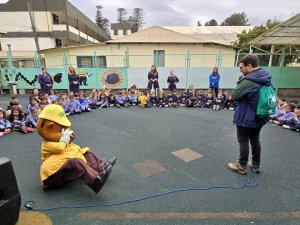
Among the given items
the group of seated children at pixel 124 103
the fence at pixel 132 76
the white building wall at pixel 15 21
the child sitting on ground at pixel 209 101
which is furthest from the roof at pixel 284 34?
the white building wall at pixel 15 21

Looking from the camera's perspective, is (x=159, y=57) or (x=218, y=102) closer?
(x=218, y=102)

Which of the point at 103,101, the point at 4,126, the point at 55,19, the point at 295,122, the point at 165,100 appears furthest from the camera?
the point at 55,19

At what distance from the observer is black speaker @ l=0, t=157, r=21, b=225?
6.03 feet

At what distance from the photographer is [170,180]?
2.99 metres

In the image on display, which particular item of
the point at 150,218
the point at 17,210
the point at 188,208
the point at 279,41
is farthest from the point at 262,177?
the point at 279,41

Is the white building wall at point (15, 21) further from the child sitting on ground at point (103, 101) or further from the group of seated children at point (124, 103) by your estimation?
the child sitting on ground at point (103, 101)

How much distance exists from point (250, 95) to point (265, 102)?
8.0 inches

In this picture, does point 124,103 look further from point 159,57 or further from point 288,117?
point 159,57

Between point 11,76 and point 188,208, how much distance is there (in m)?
13.1

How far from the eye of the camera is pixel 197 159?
366cm

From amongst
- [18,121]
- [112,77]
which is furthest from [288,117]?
[112,77]

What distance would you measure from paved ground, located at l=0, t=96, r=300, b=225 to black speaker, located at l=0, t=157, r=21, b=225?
326 mm

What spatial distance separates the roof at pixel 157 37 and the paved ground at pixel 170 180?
10463mm

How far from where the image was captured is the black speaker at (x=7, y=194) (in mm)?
1837
